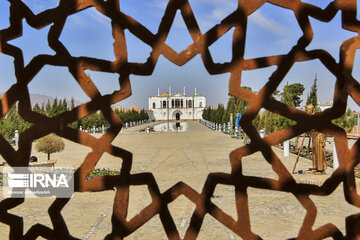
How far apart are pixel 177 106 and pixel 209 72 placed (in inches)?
3691

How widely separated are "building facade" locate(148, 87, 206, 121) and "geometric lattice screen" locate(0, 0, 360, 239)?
296ft

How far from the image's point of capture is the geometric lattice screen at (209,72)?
2.73 metres

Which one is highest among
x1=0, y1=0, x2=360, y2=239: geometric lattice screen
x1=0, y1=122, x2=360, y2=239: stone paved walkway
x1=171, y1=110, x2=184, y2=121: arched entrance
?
x1=0, y1=0, x2=360, y2=239: geometric lattice screen

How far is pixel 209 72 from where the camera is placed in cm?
280

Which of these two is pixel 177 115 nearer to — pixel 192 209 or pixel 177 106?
pixel 177 106

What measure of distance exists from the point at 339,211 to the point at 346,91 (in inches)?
161

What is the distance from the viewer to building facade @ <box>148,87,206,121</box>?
9400 cm

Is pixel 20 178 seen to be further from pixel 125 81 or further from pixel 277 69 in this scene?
pixel 277 69

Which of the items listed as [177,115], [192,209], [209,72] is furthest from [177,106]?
[209,72]

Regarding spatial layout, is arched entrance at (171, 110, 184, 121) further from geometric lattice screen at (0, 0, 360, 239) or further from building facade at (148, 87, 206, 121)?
geometric lattice screen at (0, 0, 360, 239)

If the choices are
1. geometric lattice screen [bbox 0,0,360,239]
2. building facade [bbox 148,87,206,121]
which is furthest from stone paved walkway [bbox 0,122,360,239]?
building facade [bbox 148,87,206,121]

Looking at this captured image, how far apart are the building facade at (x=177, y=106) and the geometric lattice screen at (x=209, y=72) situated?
90307 millimetres

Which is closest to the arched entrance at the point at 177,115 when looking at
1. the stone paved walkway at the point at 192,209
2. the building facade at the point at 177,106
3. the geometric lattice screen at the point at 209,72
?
the building facade at the point at 177,106

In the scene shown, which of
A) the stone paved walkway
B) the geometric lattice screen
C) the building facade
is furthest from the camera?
the building facade
